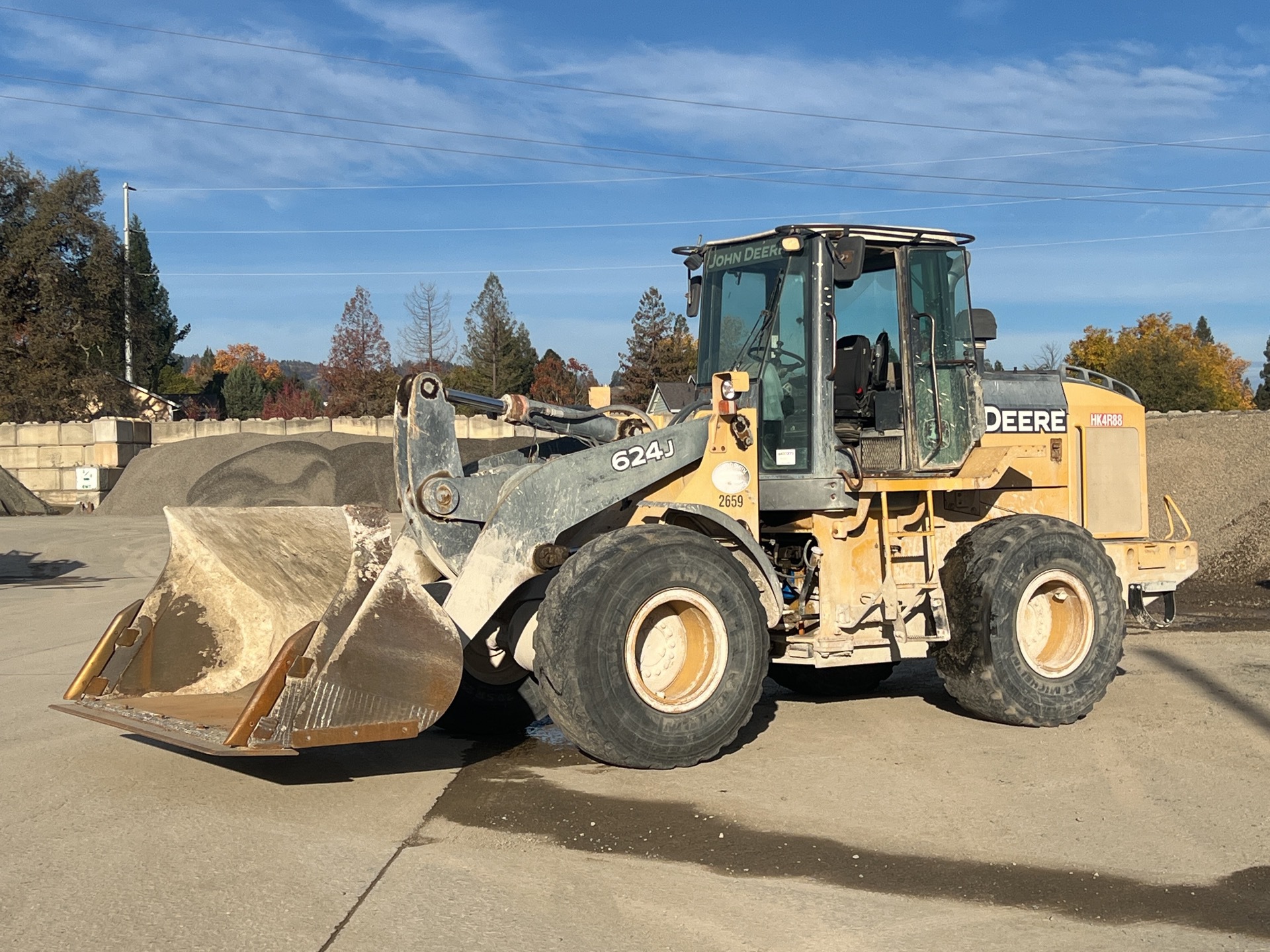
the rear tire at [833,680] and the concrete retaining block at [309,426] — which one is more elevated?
the concrete retaining block at [309,426]

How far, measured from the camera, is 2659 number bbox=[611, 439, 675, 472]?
6.67 m

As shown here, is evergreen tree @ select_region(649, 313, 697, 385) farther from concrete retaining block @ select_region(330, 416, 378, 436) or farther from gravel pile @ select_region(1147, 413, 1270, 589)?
gravel pile @ select_region(1147, 413, 1270, 589)

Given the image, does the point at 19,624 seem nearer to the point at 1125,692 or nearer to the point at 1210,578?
the point at 1125,692

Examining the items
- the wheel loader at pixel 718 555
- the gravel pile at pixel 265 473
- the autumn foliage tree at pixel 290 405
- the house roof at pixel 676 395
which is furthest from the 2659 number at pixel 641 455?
the autumn foliage tree at pixel 290 405

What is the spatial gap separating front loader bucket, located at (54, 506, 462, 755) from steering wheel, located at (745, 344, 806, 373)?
2.46 m

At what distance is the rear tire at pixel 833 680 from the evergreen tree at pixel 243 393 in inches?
2745

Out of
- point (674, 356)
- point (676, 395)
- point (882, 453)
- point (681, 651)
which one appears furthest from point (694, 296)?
point (674, 356)

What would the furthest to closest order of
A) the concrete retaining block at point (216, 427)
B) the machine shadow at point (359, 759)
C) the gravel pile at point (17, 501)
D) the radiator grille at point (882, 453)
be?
the concrete retaining block at point (216, 427) → the gravel pile at point (17, 501) → the radiator grille at point (882, 453) → the machine shadow at point (359, 759)

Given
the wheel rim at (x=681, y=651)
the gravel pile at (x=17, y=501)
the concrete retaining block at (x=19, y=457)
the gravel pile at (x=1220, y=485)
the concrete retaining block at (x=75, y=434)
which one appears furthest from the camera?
the concrete retaining block at (x=19, y=457)

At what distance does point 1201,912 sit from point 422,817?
Answer: 331 cm

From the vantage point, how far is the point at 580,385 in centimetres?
6481

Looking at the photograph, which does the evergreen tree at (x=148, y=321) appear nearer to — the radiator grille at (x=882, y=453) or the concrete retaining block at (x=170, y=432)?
the concrete retaining block at (x=170, y=432)

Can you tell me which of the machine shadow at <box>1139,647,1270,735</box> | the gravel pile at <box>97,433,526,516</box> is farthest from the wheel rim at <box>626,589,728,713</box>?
the gravel pile at <box>97,433,526,516</box>

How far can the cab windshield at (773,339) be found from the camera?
7.46 m
